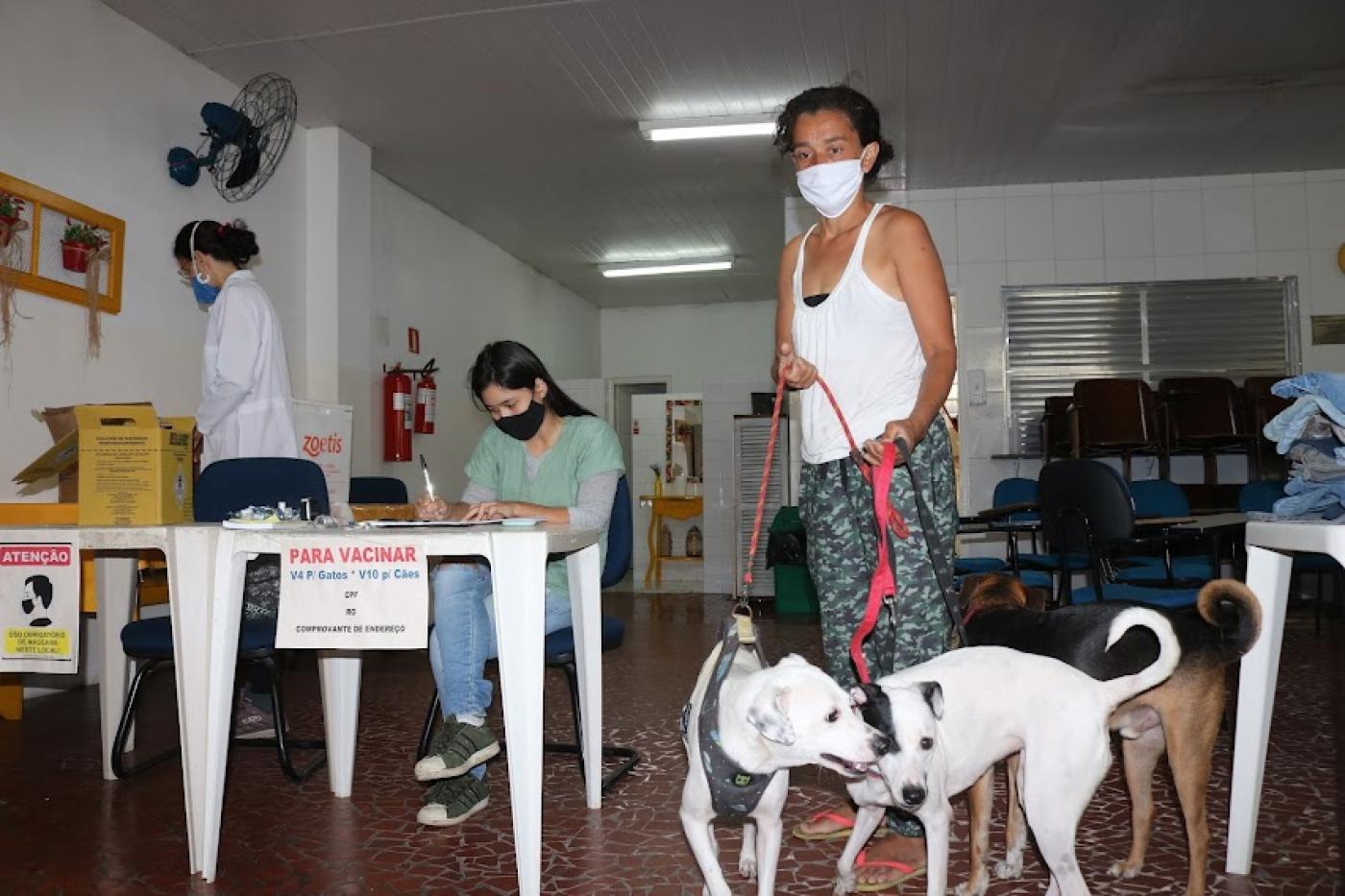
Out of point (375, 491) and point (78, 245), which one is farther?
point (375, 491)

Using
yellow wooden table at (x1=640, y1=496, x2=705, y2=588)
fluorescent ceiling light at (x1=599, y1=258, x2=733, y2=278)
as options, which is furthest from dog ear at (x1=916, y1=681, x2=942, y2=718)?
fluorescent ceiling light at (x1=599, y1=258, x2=733, y2=278)

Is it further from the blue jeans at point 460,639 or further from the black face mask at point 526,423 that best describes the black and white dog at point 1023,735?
the black face mask at point 526,423

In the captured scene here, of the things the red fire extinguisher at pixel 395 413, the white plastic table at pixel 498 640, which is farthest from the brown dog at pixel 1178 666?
the red fire extinguisher at pixel 395 413

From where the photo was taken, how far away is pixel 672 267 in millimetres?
10586

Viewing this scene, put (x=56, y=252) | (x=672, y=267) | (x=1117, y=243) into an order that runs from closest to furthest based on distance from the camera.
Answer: (x=56, y=252) < (x=1117, y=243) < (x=672, y=267)

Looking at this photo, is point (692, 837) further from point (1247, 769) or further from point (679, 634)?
point (679, 634)

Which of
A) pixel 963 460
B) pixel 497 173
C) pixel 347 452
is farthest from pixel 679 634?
pixel 497 173

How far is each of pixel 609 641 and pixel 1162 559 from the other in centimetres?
301

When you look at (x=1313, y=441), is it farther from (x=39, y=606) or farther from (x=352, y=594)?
(x=39, y=606)

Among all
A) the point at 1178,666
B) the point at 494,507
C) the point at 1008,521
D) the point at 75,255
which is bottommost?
the point at 1178,666

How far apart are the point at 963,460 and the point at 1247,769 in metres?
6.04

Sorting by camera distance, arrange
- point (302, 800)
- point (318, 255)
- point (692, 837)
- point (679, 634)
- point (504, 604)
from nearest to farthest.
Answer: point (692, 837) → point (504, 604) → point (302, 800) → point (679, 634) → point (318, 255)

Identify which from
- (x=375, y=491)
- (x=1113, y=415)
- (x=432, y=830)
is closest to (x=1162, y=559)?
(x=1113, y=415)

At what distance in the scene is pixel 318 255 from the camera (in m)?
6.55
